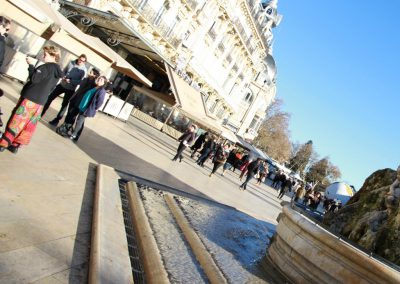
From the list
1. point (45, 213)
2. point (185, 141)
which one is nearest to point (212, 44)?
point (185, 141)

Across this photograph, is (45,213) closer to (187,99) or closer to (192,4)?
(187,99)

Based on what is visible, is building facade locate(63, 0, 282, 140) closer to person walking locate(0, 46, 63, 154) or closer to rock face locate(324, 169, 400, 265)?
person walking locate(0, 46, 63, 154)

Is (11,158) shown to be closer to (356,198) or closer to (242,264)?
(242,264)

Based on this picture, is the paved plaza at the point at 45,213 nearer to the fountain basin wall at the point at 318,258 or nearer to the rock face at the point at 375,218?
the fountain basin wall at the point at 318,258

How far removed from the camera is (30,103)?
5133mm

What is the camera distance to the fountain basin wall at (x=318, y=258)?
3.68 meters

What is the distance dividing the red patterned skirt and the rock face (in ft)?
14.6

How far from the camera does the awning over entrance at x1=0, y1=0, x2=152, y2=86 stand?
773 centimetres

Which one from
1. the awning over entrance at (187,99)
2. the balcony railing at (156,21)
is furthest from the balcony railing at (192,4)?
the awning over entrance at (187,99)

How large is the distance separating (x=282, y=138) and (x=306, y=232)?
205 feet

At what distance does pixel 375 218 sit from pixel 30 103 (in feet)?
16.2

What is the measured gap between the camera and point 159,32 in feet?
84.0

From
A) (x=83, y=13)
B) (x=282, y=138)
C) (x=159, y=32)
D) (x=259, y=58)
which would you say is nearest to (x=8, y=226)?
(x=83, y=13)

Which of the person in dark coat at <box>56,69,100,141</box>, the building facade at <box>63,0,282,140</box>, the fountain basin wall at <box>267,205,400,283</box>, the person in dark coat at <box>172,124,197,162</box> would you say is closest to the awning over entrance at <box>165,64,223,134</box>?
the building facade at <box>63,0,282,140</box>
